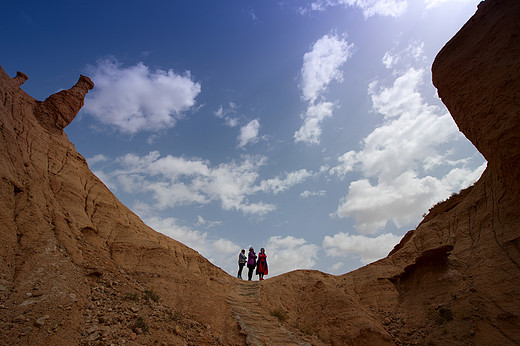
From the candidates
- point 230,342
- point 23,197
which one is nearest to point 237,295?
point 230,342

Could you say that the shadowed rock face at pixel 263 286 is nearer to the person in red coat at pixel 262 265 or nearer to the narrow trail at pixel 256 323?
the narrow trail at pixel 256 323

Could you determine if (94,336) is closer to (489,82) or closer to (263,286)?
(263,286)

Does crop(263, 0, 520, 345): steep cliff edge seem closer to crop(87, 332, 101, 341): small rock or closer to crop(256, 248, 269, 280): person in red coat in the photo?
crop(256, 248, 269, 280): person in red coat

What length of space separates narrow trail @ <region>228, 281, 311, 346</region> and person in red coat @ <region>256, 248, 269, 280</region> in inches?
141

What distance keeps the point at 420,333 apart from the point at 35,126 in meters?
18.5

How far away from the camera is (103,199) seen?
552 inches

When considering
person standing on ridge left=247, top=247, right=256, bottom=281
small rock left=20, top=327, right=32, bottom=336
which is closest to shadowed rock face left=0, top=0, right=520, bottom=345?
small rock left=20, top=327, right=32, bottom=336

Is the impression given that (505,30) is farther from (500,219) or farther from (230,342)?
(230,342)

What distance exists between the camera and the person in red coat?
17703mm

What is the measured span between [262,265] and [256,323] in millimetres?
6928

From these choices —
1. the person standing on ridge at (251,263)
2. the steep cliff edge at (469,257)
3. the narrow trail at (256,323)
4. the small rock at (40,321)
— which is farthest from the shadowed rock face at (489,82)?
the small rock at (40,321)

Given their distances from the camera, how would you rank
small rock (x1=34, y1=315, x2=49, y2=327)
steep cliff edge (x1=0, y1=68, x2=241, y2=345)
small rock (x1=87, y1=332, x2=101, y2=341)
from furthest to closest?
steep cliff edge (x1=0, y1=68, x2=241, y2=345) < small rock (x1=87, y1=332, x2=101, y2=341) < small rock (x1=34, y1=315, x2=49, y2=327)

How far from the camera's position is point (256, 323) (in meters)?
10.9

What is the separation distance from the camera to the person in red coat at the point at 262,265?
58.1 feet
